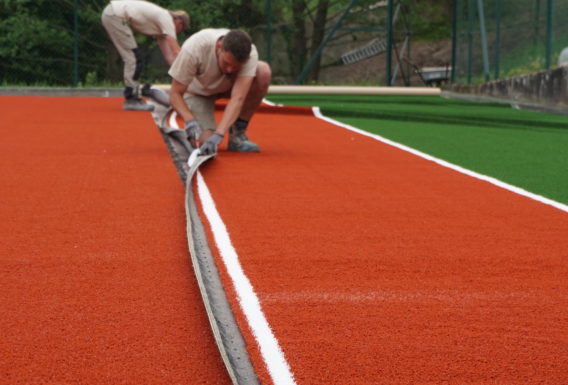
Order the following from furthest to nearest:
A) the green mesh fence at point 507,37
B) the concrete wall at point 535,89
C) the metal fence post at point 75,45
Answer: the metal fence post at point 75,45 < the green mesh fence at point 507,37 < the concrete wall at point 535,89

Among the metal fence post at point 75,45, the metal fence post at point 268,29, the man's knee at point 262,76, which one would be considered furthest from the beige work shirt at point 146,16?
the metal fence post at point 268,29

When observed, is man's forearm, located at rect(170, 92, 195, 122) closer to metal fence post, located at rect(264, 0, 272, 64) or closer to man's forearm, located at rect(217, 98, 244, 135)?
man's forearm, located at rect(217, 98, 244, 135)

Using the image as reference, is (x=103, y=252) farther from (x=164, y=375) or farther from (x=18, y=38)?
(x=18, y=38)

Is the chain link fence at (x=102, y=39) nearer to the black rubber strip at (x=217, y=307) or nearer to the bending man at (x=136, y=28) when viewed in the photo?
the bending man at (x=136, y=28)

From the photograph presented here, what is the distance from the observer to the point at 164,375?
3.16 m

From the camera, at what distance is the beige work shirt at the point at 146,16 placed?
1303 centimetres

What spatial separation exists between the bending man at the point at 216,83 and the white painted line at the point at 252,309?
2318 millimetres

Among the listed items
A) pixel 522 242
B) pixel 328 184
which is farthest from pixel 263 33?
pixel 522 242

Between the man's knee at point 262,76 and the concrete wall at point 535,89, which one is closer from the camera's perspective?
the man's knee at point 262,76

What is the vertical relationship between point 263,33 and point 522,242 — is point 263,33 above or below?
above

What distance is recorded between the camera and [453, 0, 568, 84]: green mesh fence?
57.2 ft

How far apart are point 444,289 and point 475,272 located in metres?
0.38

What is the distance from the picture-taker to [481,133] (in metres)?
12.0

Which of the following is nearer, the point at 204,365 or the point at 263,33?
the point at 204,365
